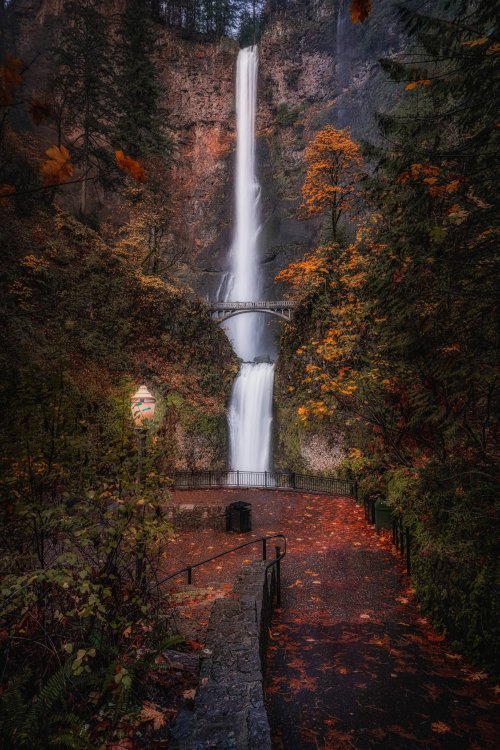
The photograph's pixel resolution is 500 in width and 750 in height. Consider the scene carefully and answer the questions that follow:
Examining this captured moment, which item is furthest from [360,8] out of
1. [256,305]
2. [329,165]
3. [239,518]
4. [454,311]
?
[256,305]

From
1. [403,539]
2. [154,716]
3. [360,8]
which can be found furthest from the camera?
[403,539]

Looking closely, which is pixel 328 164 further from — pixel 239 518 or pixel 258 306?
pixel 239 518

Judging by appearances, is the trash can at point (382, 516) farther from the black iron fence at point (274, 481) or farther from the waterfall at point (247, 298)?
the waterfall at point (247, 298)

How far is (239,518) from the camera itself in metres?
12.2

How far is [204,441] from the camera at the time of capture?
21844mm

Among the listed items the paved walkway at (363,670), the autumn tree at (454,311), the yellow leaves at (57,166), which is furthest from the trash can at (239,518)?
the yellow leaves at (57,166)

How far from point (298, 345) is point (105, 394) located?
→ 10678 mm

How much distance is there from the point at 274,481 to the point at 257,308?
13.8 m

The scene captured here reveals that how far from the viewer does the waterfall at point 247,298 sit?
940 inches

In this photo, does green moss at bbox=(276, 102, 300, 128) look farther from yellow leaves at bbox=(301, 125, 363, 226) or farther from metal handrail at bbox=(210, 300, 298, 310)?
yellow leaves at bbox=(301, 125, 363, 226)

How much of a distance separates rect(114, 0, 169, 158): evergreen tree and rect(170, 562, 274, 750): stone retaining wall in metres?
27.4

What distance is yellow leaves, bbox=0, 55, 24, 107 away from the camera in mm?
2539

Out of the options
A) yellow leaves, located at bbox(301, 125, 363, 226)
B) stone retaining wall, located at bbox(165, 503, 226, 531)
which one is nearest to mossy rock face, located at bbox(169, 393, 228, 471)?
stone retaining wall, located at bbox(165, 503, 226, 531)

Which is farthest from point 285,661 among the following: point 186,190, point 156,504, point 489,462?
point 186,190
